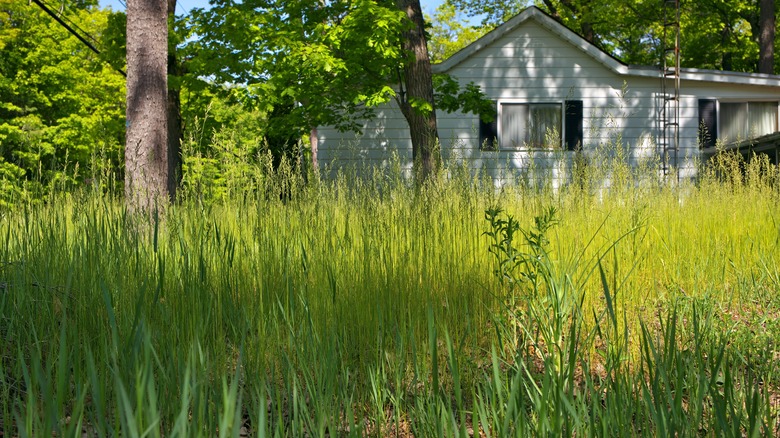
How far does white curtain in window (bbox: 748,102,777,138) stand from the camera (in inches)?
707

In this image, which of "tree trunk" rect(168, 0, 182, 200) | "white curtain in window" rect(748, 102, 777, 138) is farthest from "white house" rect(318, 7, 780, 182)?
"tree trunk" rect(168, 0, 182, 200)

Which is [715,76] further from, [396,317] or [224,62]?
[396,317]

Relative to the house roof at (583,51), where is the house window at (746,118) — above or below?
below

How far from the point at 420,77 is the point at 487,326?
9.22m

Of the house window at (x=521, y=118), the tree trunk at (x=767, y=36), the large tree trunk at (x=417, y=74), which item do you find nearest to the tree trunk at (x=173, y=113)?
the large tree trunk at (x=417, y=74)

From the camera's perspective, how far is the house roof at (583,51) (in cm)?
1683

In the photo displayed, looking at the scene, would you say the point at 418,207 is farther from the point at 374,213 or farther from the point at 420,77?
the point at 420,77

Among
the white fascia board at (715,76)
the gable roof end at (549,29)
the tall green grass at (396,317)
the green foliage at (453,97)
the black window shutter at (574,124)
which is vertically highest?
the gable roof end at (549,29)

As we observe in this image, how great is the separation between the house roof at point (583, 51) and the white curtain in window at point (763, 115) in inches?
31.6

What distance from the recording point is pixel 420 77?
40.5 feet

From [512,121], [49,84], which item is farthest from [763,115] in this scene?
[49,84]

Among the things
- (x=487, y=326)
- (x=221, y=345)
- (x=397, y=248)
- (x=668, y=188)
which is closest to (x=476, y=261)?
(x=397, y=248)

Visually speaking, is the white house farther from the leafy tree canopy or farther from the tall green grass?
the tall green grass

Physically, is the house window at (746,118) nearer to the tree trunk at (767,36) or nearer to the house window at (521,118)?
the tree trunk at (767,36)
